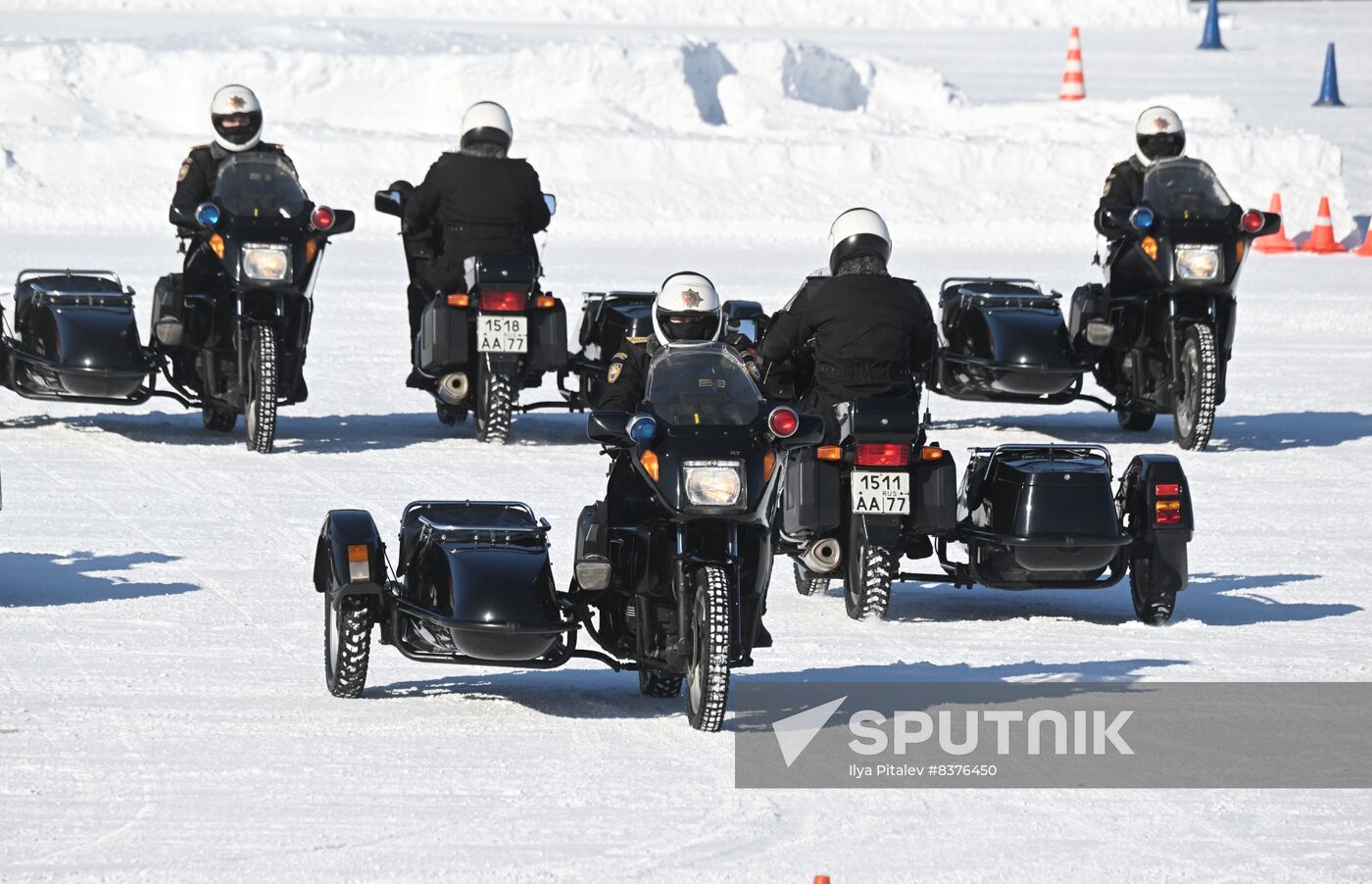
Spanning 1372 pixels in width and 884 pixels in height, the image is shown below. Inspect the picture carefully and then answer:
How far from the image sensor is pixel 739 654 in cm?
858

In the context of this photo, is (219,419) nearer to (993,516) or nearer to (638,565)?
(993,516)

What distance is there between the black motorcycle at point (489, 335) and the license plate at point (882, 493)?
545 centimetres

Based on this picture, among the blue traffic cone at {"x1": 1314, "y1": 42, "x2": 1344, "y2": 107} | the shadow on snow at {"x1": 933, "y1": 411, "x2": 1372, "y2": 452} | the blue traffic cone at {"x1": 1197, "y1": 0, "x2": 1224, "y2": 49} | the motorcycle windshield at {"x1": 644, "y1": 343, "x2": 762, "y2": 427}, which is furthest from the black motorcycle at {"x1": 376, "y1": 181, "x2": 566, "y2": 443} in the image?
the blue traffic cone at {"x1": 1197, "y1": 0, "x2": 1224, "y2": 49}

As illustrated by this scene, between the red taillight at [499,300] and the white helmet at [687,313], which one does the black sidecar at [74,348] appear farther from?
the white helmet at [687,313]

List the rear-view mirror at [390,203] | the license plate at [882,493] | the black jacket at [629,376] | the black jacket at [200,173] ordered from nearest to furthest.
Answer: the black jacket at [629,376]
the license plate at [882,493]
the black jacket at [200,173]
the rear-view mirror at [390,203]

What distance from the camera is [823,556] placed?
11336 millimetres

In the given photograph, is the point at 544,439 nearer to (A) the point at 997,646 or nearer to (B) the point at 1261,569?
(B) the point at 1261,569

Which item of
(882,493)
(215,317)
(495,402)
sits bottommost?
(495,402)

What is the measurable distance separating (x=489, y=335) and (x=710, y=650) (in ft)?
26.2

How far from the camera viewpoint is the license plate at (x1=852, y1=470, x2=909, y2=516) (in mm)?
11078

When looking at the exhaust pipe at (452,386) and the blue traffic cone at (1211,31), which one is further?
the blue traffic cone at (1211,31)

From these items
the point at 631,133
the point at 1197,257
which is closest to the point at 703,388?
the point at 1197,257

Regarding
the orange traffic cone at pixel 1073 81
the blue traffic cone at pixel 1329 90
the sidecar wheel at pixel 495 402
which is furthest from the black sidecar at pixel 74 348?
the blue traffic cone at pixel 1329 90

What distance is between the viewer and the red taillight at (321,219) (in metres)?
15.9
